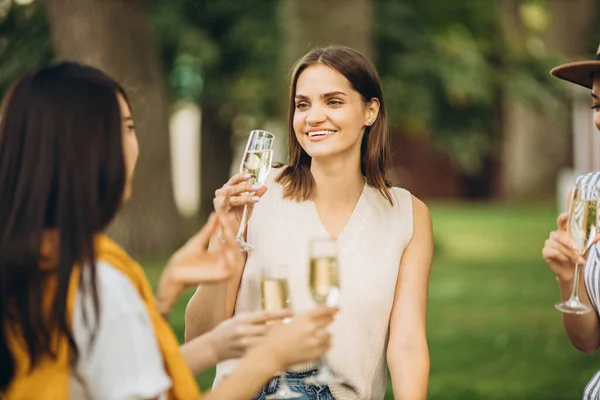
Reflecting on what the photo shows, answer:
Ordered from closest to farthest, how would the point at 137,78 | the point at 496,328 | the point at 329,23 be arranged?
1. the point at 496,328
2. the point at 329,23
3. the point at 137,78

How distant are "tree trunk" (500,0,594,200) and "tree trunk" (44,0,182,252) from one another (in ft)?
48.5

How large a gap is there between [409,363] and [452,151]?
14731 mm

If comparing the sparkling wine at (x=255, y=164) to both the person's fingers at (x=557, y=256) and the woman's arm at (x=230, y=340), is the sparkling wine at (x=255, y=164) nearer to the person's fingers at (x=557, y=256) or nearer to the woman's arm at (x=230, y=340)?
the woman's arm at (x=230, y=340)

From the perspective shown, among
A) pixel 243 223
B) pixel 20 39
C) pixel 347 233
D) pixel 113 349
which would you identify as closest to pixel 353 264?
pixel 347 233

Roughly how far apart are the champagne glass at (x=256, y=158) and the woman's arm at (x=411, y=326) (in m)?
0.65

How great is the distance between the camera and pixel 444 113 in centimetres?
1808

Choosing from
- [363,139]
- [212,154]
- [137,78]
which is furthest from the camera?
[212,154]

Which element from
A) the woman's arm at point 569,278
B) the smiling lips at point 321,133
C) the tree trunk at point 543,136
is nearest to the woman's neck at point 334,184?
the smiling lips at point 321,133

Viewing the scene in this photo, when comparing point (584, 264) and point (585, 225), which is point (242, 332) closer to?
point (585, 225)

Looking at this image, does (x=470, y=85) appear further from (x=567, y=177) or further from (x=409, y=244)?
(x=409, y=244)

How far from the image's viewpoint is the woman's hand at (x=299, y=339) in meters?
2.49

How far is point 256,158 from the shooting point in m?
3.54

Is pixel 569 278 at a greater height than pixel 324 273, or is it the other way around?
pixel 324 273

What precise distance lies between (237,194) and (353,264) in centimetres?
57
